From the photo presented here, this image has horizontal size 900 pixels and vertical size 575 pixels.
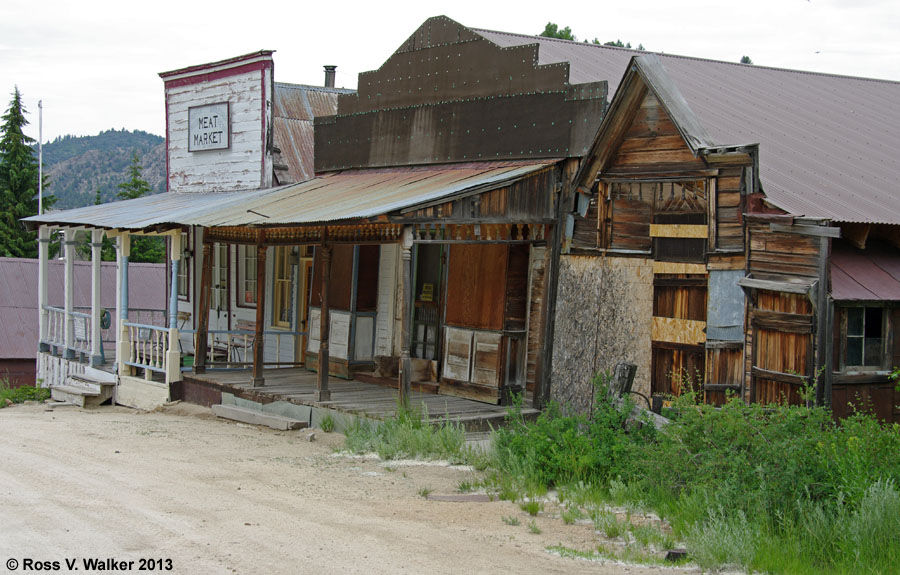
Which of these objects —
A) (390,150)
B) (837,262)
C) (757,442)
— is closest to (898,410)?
(837,262)

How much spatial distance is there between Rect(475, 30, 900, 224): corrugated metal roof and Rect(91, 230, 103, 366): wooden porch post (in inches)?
302

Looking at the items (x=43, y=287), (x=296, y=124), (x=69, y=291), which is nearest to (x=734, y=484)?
(x=296, y=124)

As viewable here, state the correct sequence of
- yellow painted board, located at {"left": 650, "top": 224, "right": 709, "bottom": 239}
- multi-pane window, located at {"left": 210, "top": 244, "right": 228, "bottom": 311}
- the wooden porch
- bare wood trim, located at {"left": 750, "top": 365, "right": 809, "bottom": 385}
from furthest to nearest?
multi-pane window, located at {"left": 210, "top": 244, "right": 228, "bottom": 311}
the wooden porch
yellow painted board, located at {"left": 650, "top": 224, "right": 709, "bottom": 239}
bare wood trim, located at {"left": 750, "top": 365, "right": 809, "bottom": 385}

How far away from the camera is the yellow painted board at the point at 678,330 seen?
1073cm

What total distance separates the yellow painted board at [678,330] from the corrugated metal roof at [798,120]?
1.65m

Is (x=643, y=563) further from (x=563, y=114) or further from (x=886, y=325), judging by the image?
(x=563, y=114)

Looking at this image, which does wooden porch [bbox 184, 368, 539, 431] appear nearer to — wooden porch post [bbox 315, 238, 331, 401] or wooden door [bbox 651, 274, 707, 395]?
wooden porch post [bbox 315, 238, 331, 401]

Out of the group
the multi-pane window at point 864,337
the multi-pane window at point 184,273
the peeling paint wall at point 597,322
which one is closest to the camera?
the multi-pane window at point 864,337

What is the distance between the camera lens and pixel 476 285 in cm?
1323

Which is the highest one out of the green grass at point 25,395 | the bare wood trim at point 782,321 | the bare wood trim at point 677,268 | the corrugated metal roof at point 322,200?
the corrugated metal roof at point 322,200

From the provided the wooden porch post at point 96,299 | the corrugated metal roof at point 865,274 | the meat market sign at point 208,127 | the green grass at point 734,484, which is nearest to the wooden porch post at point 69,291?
the wooden porch post at point 96,299

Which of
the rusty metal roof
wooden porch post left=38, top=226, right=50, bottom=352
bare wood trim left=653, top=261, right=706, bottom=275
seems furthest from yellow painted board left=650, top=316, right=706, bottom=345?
wooden porch post left=38, top=226, right=50, bottom=352

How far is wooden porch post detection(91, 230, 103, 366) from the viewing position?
55.3 ft

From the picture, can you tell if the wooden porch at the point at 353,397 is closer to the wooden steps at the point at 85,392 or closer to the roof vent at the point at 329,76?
the wooden steps at the point at 85,392
